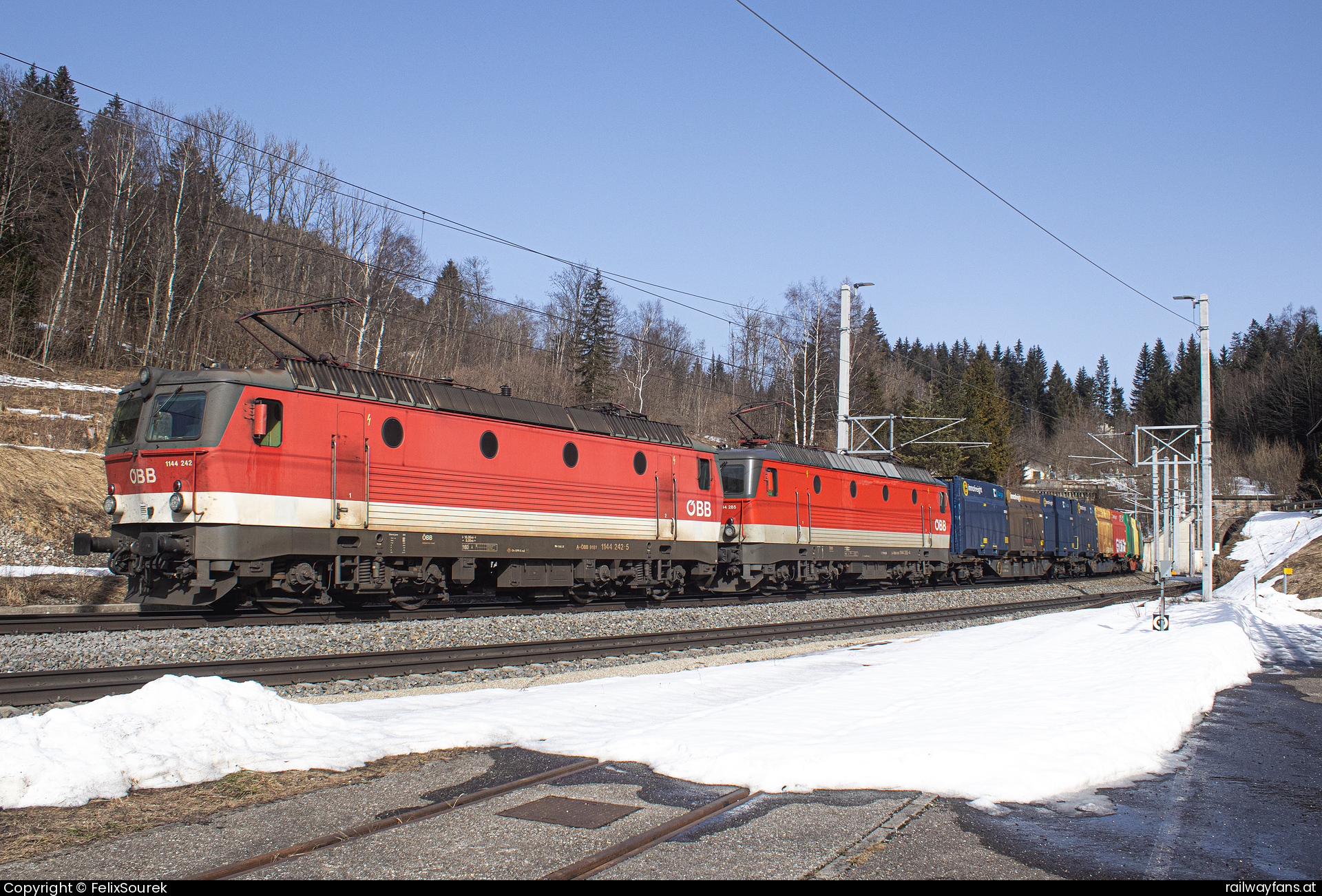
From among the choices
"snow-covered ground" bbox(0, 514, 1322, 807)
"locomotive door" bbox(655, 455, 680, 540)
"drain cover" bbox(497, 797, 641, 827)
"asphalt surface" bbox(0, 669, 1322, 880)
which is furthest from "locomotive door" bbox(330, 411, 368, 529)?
"drain cover" bbox(497, 797, 641, 827)

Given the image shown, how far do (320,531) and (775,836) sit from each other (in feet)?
35.2

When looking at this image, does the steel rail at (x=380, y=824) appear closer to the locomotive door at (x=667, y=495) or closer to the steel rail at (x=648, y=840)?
the steel rail at (x=648, y=840)

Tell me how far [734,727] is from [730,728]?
0.04m

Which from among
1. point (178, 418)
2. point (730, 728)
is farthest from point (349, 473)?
point (730, 728)

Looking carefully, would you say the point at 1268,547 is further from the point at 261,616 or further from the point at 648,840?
the point at 648,840

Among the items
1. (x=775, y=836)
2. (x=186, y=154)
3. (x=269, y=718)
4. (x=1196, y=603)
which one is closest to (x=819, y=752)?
(x=775, y=836)

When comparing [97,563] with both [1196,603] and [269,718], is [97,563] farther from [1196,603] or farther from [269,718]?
[1196,603]

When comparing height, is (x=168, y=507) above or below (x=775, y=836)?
above

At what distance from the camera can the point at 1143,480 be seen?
7594 centimetres

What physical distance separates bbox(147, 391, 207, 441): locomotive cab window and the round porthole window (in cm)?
471

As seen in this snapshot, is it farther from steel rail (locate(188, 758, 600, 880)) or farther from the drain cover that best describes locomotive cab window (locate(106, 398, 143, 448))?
the drain cover

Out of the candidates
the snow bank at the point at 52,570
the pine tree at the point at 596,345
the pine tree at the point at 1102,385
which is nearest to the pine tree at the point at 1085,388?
the pine tree at the point at 1102,385

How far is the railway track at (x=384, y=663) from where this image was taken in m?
8.76

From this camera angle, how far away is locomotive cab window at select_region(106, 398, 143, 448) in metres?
13.8
